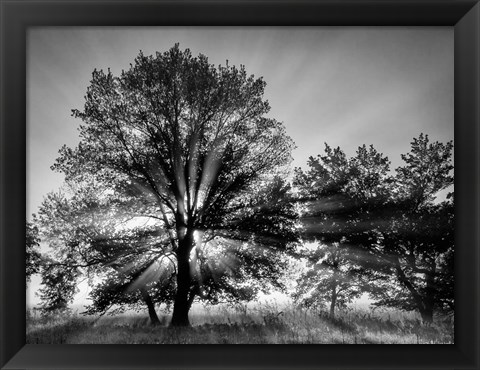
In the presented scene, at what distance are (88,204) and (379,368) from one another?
182 inches

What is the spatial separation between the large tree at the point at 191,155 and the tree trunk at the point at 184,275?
0.01 m

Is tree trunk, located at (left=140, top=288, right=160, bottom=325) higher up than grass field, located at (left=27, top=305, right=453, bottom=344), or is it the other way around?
tree trunk, located at (left=140, top=288, right=160, bottom=325)

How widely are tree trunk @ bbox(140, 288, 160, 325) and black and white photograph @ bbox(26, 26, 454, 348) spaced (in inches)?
0.9

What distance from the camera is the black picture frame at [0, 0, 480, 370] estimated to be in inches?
161

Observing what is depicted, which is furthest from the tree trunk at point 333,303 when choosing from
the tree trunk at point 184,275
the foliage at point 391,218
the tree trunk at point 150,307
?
the tree trunk at point 150,307

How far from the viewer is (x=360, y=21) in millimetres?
4254

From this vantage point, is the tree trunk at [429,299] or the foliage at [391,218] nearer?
the tree trunk at [429,299]

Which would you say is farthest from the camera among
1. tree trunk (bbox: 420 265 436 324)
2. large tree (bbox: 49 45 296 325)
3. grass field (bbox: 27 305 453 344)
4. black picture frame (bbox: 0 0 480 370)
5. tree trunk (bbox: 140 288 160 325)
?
large tree (bbox: 49 45 296 325)

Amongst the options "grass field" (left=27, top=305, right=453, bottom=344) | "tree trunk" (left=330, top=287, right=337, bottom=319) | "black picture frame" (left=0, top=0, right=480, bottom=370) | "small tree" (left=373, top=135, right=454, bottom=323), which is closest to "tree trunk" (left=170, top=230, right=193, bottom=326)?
"grass field" (left=27, top=305, right=453, bottom=344)

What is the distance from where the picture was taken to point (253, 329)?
5.16 metres

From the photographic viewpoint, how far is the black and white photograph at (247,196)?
5137 millimetres

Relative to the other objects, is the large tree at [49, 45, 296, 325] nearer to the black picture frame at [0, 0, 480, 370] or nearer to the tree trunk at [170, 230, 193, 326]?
the tree trunk at [170, 230, 193, 326]

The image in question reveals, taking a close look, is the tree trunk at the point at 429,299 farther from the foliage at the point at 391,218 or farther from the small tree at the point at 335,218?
the small tree at the point at 335,218
